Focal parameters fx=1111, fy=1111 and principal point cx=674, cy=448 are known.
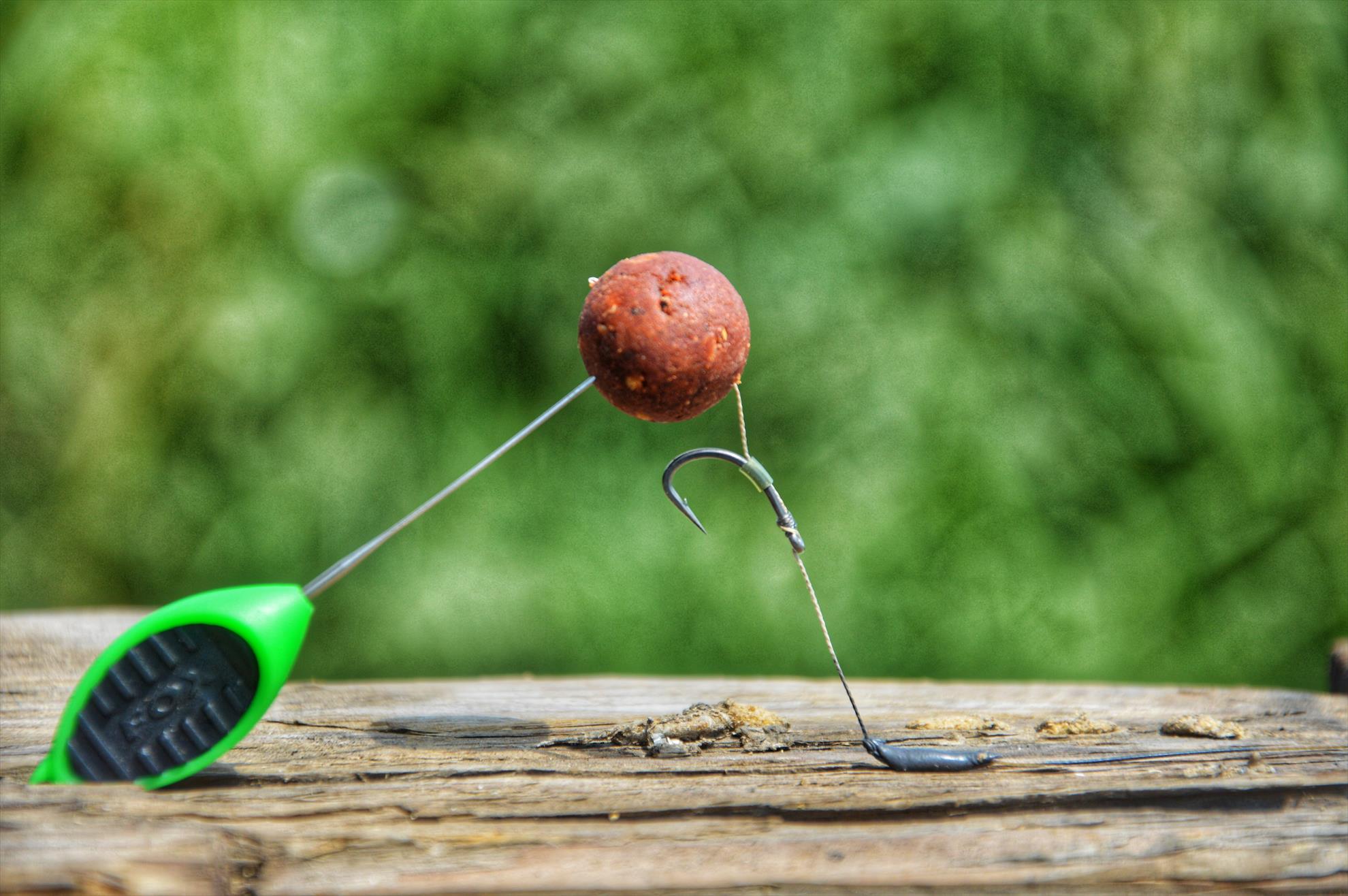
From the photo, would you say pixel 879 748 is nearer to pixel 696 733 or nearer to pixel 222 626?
pixel 696 733

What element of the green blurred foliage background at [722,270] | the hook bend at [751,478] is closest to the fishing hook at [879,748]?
the hook bend at [751,478]

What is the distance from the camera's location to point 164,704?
3.33 feet

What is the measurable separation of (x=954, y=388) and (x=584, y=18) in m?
0.92

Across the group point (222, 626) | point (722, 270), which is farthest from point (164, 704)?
point (722, 270)

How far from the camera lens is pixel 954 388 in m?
1.97

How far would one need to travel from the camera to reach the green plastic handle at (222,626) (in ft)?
3.27

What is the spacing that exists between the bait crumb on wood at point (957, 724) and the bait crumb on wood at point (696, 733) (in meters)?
0.16

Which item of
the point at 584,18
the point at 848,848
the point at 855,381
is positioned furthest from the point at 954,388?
the point at 848,848

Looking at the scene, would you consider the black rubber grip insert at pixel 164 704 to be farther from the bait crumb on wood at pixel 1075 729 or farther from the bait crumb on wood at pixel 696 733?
the bait crumb on wood at pixel 1075 729

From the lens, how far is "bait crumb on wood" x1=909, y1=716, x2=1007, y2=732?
125cm

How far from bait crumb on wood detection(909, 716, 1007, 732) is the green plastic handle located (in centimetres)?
68

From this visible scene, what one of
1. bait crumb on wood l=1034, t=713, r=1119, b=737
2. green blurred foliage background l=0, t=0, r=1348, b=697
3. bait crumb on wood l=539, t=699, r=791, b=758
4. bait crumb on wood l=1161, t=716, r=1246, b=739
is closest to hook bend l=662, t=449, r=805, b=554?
bait crumb on wood l=539, t=699, r=791, b=758

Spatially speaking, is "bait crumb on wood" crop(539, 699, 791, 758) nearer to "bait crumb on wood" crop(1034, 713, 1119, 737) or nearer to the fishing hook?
the fishing hook

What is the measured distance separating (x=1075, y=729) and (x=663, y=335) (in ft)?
2.10
